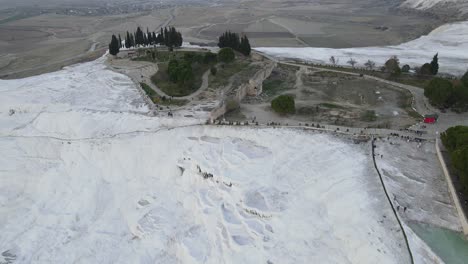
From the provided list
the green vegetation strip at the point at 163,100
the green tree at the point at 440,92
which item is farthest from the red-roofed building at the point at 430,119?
the green vegetation strip at the point at 163,100

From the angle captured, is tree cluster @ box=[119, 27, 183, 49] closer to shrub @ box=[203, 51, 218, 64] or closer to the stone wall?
shrub @ box=[203, 51, 218, 64]

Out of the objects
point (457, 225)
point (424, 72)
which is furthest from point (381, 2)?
point (457, 225)

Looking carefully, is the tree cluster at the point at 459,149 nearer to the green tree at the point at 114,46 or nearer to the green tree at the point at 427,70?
the green tree at the point at 427,70

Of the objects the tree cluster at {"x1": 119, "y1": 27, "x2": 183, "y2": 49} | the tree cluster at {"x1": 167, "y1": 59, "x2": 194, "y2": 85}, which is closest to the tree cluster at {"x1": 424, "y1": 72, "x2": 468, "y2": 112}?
the tree cluster at {"x1": 167, "y1": 59, "x2": 194, "y2": 85}

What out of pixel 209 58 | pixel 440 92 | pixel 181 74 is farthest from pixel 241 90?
pixel 440 92

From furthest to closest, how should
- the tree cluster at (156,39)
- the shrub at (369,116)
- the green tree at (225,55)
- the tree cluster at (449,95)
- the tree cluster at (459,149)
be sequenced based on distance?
the tree cluster at (156,39), the green tree at (225,55), the shrub at (369,116), the tree cluster at (449,95), the tree cluster at (459,149)

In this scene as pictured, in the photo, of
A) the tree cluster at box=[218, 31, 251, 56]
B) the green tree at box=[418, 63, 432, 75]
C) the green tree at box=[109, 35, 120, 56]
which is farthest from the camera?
the green tree at box=[109, 35, 120, 56]

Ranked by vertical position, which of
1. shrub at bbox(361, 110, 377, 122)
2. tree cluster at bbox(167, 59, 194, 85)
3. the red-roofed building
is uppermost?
tree cluster at bbox(167, 59, 194, 85)

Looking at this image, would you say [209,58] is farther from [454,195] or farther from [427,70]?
[454,195]

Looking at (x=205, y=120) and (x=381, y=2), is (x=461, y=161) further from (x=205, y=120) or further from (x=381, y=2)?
(x=381, y=2)
